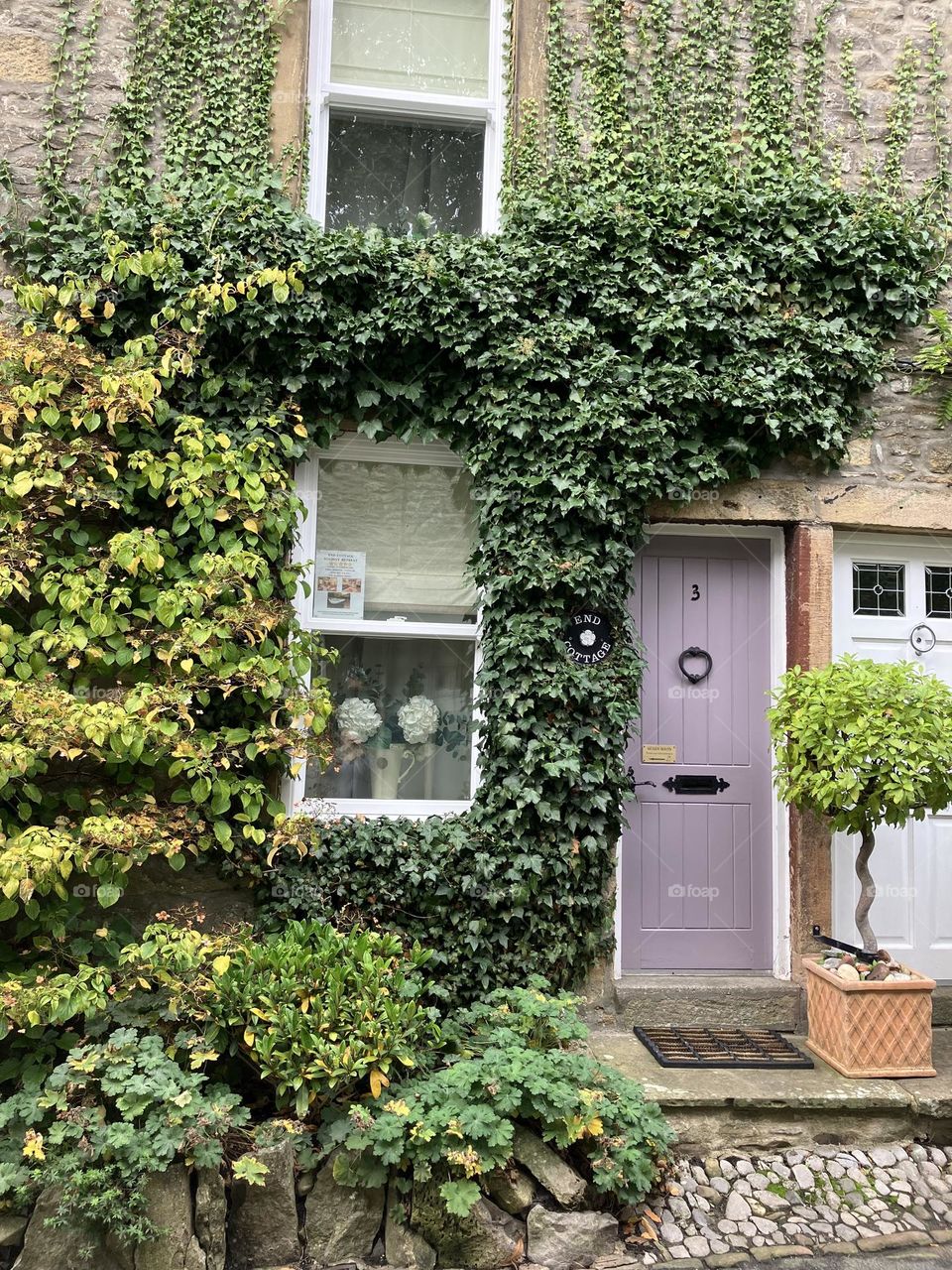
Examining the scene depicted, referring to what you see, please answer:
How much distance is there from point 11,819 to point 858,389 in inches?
186

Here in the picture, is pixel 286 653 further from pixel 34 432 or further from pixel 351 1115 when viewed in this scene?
pixel 351 1115

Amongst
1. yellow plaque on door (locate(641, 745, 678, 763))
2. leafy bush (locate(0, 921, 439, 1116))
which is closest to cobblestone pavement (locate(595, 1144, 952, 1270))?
leafy bush (locate(0, 921, 439, 1116))

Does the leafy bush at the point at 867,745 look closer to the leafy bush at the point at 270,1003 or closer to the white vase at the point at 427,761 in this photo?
the white vase at the point at 427,761

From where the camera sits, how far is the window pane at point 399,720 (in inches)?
195

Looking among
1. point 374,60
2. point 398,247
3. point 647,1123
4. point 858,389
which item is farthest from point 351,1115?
point 374,60

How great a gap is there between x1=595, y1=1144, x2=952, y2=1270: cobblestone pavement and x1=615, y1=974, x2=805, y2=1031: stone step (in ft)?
2.84

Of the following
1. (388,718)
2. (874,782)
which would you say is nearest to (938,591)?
(874,782)

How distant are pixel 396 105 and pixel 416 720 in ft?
11.2

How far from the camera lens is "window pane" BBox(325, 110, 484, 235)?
526 centimetres

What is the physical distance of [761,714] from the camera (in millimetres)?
5160

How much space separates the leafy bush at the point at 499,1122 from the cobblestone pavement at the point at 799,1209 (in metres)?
0.17

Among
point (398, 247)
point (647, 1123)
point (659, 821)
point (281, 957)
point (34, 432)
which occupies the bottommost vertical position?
point (647, 1123)

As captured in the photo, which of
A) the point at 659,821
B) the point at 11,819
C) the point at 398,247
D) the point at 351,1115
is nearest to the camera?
the point at 351,1115

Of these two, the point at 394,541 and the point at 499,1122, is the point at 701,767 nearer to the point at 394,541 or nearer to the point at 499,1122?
the point at 394,541
